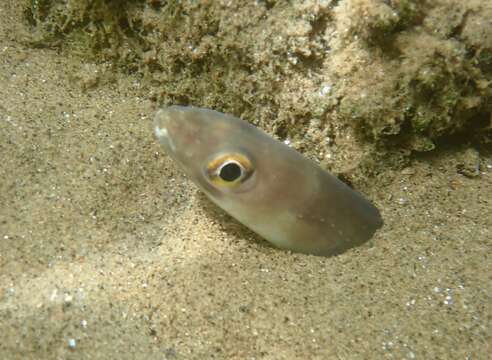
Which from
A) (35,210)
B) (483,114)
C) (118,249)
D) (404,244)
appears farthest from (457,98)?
(35,210)

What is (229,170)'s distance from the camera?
8.70 feet

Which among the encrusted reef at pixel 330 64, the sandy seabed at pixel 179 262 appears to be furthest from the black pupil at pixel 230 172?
the encrusted reef at pixel 330 64

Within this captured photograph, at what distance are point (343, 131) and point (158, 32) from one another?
5.92ft

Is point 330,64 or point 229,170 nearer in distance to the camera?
point 229,170

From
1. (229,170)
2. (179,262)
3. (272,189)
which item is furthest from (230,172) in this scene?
(179,262)

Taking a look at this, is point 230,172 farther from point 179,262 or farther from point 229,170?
point 179,262

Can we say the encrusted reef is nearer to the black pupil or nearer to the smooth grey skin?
the smooth grey skin

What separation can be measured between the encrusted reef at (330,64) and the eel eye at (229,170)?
2.49ft

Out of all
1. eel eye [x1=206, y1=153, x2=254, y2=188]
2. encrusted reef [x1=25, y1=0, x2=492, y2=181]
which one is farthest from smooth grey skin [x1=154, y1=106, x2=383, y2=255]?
encrusted reef [x1=25, y1=0, x2=492, y2=181]

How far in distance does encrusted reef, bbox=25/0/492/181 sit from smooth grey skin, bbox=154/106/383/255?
462 millimetres

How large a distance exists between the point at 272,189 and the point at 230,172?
340mm

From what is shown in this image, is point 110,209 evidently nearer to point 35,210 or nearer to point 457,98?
point 35,210

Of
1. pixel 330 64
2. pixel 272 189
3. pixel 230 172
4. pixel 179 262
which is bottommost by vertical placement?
pixel 179 262

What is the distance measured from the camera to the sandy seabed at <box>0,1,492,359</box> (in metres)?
2.30
